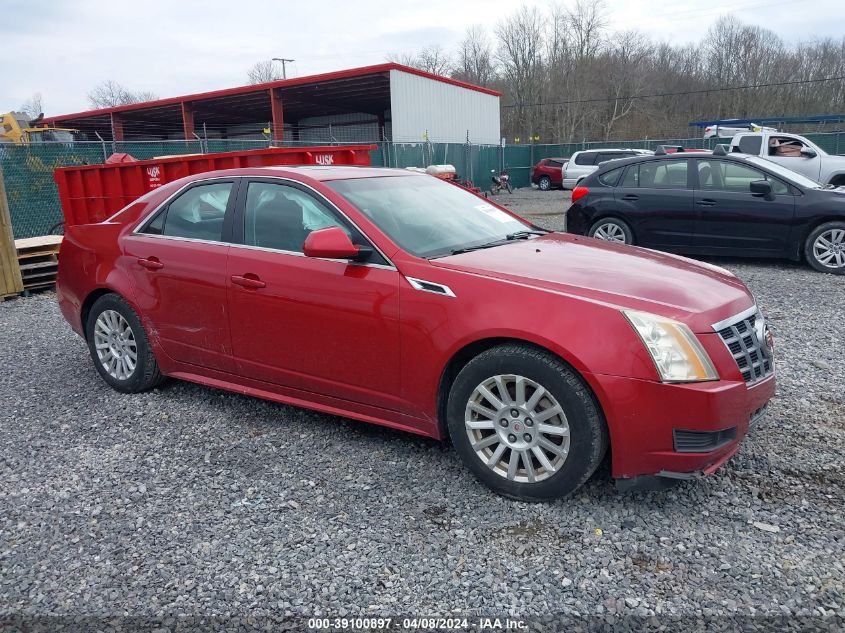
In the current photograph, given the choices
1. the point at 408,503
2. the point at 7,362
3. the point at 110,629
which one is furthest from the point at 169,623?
the point at 7,362

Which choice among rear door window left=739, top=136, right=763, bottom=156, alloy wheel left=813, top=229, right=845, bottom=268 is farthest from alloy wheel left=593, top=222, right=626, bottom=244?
rear door window left=739, top=136, right=763, bottom=156

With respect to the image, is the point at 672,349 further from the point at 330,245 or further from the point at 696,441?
the point at 330,245

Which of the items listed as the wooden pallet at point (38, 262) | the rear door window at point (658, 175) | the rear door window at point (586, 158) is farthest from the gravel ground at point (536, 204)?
the wooden pallet at point (38, 262)

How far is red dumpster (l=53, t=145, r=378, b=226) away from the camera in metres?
9.75

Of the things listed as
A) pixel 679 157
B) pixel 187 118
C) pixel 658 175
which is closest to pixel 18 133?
pixel 187 118

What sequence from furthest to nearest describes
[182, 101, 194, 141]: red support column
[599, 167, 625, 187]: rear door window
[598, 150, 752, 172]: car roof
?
[182, 101, 194, 141]: red support column, [599, 167, 625, 187]: rear door window, [598, 150, 752, 172]: car roof

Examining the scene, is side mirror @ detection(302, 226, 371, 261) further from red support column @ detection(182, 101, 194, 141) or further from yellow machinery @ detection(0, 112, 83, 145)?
red support column @ detection(182, 101, 194, 141)

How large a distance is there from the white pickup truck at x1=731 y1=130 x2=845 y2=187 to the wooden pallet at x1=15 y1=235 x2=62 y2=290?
14235 mm

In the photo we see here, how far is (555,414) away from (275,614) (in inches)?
56.2

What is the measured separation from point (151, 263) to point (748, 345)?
3.60m

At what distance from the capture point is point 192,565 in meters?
2.82

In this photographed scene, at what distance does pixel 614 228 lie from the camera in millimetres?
9820

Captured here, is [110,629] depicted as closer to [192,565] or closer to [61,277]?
[192,565]

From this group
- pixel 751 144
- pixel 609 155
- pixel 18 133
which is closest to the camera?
pixel 751 144
